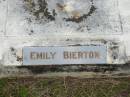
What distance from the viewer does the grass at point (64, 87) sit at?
3514 mm

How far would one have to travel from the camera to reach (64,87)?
3.56 meters

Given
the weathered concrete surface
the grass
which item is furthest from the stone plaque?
the grass

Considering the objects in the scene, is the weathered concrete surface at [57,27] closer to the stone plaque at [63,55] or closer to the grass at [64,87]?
the stone plaque at [63,55]

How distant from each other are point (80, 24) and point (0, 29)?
75 centimetres

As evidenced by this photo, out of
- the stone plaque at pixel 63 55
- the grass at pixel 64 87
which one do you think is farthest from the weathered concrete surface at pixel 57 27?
the grass at pixel 64 87

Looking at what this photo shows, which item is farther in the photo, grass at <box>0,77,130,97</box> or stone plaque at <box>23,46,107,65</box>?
grass at <box>0,77,130,97</box>

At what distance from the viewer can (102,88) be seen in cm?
356

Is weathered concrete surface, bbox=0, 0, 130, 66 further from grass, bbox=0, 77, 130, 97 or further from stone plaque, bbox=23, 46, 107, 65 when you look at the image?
grass, bbox=0, 77, 130, 97

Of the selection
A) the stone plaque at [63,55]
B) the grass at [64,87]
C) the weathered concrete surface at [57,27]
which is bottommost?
the grass at [64,87]

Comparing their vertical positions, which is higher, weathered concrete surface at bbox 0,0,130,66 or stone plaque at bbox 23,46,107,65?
weathered concrete surface at bbox 0,0,130,66

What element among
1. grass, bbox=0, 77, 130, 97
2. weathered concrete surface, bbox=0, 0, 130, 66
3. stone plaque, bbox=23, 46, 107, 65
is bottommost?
grass, bbox=0, 77, 130, 97

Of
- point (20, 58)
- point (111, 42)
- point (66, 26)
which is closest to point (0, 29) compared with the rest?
point (20, 58)

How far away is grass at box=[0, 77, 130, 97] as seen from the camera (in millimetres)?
3514

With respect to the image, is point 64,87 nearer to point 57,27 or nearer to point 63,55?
point 63,55
